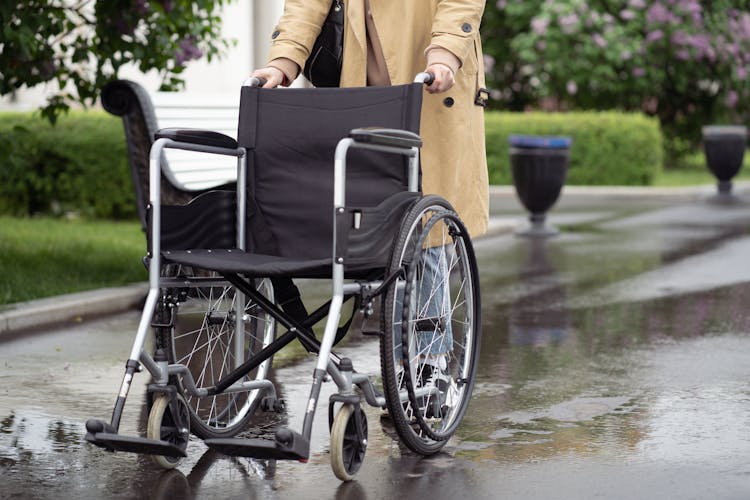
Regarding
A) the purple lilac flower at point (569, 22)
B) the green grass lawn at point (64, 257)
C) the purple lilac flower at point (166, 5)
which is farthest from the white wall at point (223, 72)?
the purple lilac flower at point (166, 5)

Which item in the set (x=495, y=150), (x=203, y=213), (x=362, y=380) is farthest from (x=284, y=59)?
(x=495, y=150)

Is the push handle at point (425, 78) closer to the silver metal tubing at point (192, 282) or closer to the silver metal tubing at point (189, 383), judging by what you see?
the silver metal tubing at point (192, 282)

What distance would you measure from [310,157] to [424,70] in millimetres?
706

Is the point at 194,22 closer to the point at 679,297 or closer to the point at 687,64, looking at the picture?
the point at 679,297

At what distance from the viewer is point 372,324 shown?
847cm

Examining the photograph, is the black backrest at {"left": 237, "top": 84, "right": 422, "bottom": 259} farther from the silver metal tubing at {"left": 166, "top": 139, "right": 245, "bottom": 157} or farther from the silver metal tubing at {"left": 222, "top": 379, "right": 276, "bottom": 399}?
the silver metal tubing at {"left": 222, "top": 379, "right": 276, "bottom": 399}

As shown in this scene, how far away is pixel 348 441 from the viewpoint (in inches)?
187

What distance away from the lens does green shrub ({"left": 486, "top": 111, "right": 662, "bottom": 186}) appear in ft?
71.9

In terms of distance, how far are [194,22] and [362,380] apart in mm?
6091

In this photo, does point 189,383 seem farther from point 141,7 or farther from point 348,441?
point 141,7

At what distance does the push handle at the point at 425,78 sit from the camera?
5.14 metres

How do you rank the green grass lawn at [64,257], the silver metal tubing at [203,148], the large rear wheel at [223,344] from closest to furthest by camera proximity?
the silver metal tubing at [203,148]
the large rear wheel at [223,344]
the green grass lawn at [64,257]

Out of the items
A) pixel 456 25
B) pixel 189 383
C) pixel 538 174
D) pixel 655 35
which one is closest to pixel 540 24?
pixel 655 35

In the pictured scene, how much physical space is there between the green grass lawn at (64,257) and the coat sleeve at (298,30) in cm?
358
